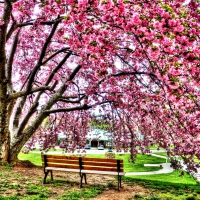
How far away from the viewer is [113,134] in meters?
9.77

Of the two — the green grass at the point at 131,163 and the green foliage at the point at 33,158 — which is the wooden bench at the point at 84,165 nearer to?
the green grass at the point at 131,163

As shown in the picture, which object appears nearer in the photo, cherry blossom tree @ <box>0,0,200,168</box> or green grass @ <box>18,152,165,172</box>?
cherry blossom tree @ <box>0,0,200,168</box>

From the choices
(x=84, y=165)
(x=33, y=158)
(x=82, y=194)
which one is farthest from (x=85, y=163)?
(x=33, y=158)

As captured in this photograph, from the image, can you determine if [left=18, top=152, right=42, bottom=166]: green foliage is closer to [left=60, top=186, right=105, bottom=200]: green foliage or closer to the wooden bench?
the wooden bench

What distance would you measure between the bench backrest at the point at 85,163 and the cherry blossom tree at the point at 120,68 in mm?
1655

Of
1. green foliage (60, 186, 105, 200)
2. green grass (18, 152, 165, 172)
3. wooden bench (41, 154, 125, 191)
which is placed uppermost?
wooden bench (41, 154, 125, 191)

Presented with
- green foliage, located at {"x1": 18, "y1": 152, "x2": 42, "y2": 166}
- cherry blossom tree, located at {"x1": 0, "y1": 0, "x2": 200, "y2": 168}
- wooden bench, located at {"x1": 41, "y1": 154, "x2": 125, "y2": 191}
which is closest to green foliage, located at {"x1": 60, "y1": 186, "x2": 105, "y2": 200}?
wooden bench, located at {"x1": 41, "y1": 154, "x2": 125, "y2": 191}

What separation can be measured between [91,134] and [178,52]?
7113mm

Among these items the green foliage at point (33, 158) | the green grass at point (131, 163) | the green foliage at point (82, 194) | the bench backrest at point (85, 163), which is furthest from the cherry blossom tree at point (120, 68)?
the green foliage at point (33, 158)

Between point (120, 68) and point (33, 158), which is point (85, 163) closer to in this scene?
point (120, 68)

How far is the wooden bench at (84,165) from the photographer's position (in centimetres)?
706

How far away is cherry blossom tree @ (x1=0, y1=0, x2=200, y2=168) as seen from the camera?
4.36 meters

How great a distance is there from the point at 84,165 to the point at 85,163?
0.23 ft

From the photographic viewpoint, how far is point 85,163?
293 inches
